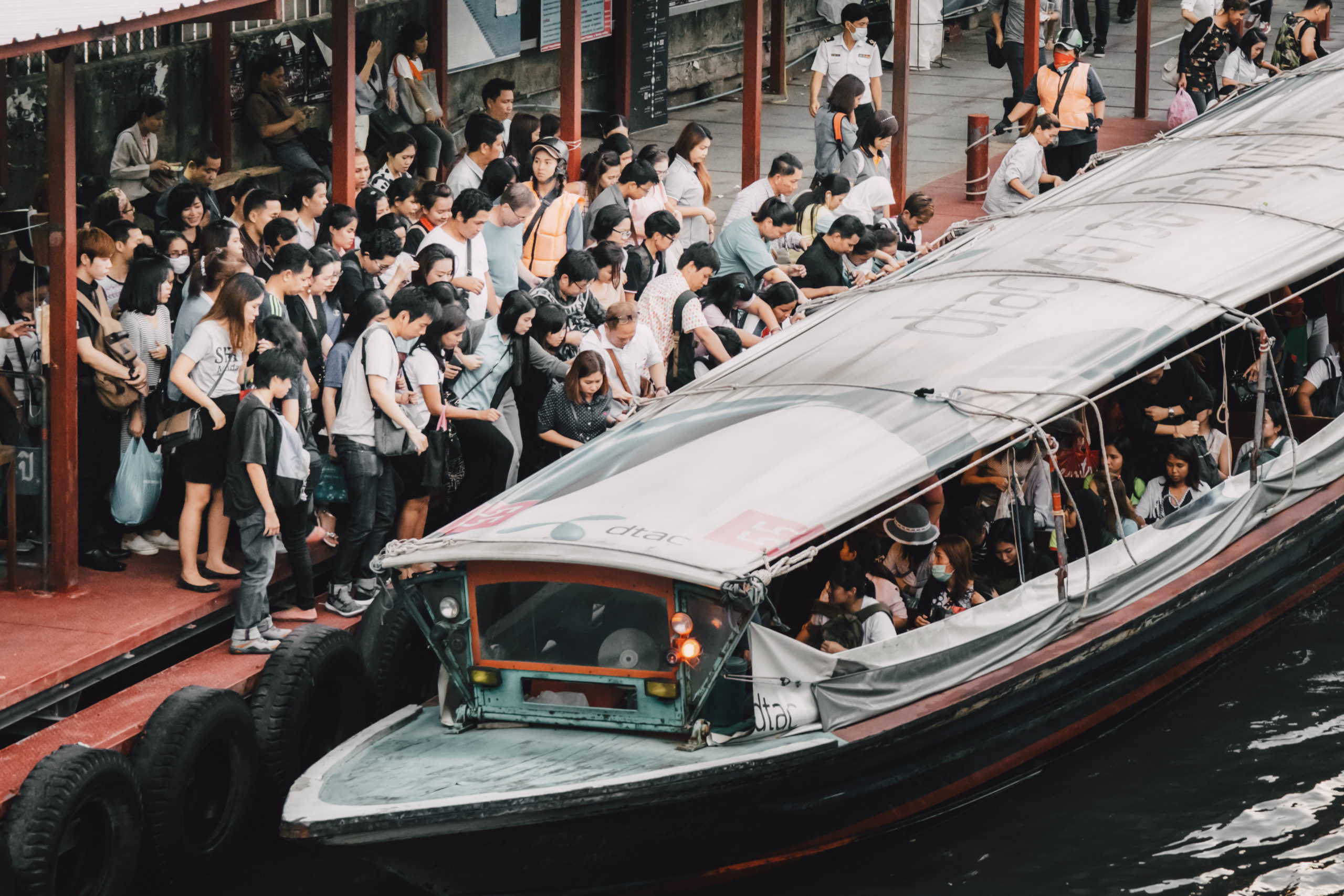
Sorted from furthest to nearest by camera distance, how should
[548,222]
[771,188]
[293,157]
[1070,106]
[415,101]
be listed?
[1070,106] → [415,101] → [293,157] → [771,188] → [548,222]

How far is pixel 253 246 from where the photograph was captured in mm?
10633

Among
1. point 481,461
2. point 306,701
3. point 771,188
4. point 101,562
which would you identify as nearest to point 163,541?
point 101,562

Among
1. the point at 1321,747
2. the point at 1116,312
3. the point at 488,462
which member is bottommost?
the point at 1321,747

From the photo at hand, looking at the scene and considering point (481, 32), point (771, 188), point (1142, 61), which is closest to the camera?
point (771, 188)

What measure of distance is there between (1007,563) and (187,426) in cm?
425

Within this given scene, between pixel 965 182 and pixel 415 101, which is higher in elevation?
pixel 415 101

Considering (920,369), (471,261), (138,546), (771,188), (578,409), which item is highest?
(771,188)

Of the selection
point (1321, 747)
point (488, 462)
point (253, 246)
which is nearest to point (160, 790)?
point (488, 462)

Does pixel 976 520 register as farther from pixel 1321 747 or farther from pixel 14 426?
pixel 14 426

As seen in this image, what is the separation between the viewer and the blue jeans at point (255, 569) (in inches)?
355

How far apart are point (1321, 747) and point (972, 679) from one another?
2.65m

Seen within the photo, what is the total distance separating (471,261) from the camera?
36.3ft

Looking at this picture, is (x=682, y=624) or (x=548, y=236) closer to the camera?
(x=682, y=624)

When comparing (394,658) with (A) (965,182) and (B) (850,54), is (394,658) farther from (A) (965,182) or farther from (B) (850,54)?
(A) (965,182)
